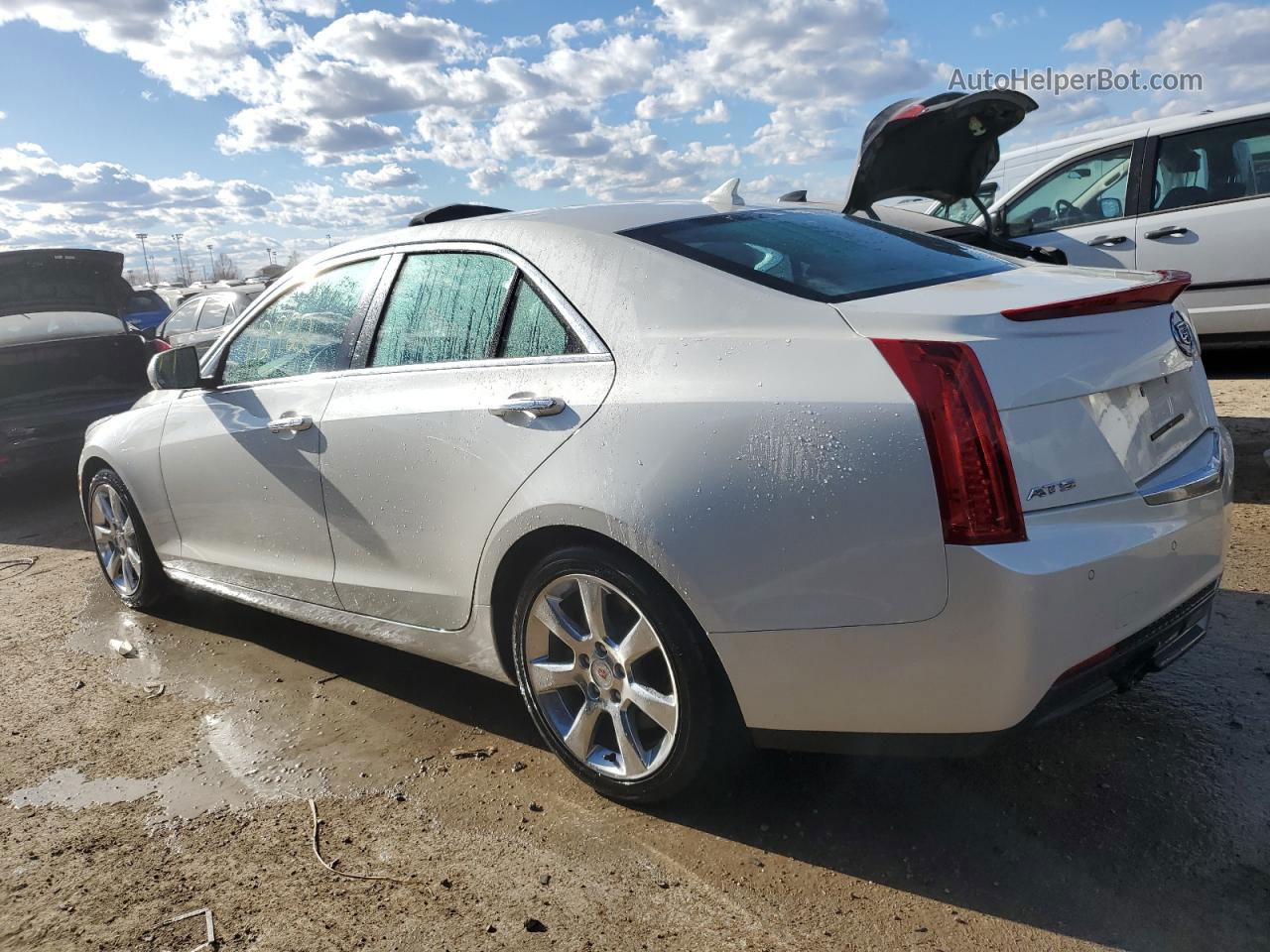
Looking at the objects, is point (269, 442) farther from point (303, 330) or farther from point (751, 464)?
point (751, 464)

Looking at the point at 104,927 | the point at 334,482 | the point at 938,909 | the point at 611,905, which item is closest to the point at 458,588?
the point at 334,482

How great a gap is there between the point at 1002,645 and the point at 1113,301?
0.89m

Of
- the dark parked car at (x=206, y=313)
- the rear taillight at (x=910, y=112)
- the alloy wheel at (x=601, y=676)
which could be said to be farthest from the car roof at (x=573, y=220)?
the dark parked car at (x=206, y=313)

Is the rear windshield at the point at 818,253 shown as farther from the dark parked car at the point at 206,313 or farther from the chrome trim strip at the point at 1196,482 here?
the dark parked car at the point at 206,313

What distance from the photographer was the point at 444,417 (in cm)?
293

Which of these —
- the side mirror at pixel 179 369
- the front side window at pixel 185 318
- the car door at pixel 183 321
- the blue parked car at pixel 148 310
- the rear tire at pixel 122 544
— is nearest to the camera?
the side mirror at pixel 179 369

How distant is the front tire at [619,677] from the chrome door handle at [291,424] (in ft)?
3.58

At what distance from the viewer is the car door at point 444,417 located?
2.71 m

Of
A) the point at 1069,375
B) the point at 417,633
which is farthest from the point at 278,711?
the point at 1069,375

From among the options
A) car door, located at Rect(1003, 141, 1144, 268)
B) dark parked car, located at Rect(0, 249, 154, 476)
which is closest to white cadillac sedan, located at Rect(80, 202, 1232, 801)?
car door, located at Rect(1003, 141, 1144, 268)

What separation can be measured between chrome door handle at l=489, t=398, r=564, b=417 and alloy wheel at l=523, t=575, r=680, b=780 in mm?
427

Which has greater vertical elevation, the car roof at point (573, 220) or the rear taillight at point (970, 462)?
the car roof at point (573, 220)

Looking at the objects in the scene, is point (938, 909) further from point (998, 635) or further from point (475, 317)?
point (475, 317)

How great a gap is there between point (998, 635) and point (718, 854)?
0.93 meters
